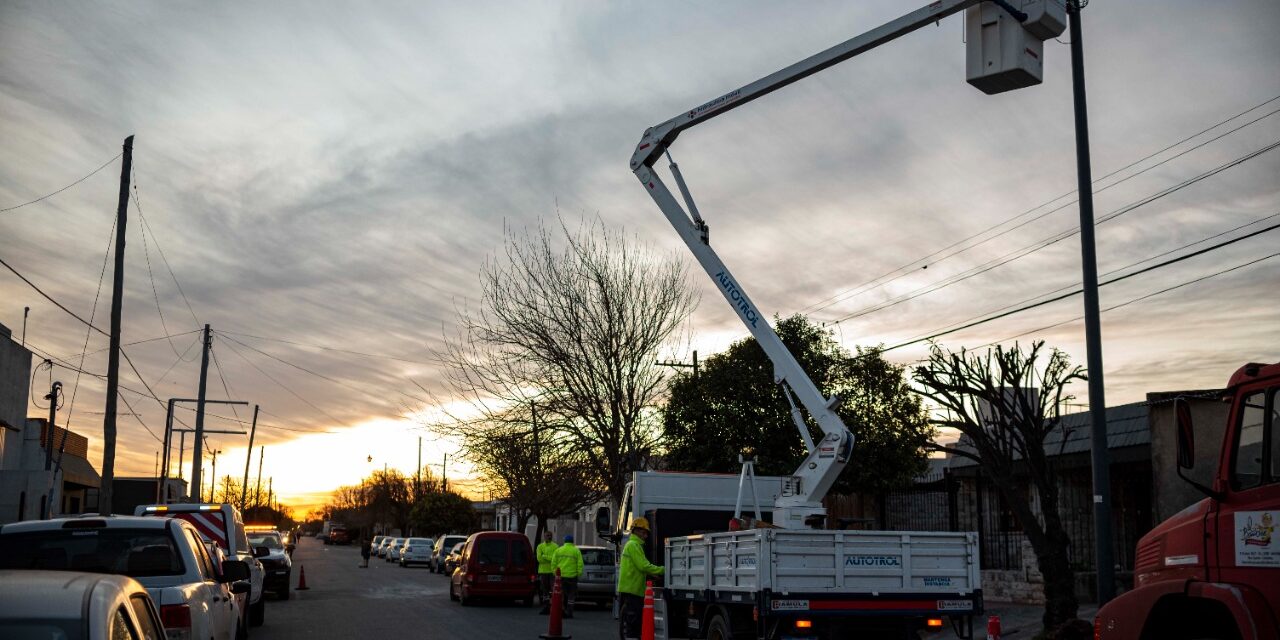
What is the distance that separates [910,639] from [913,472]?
17.3 m

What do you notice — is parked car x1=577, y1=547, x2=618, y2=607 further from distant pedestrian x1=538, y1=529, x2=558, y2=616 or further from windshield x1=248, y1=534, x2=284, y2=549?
windshield x1=248, y1=534, x2=284, y2=549

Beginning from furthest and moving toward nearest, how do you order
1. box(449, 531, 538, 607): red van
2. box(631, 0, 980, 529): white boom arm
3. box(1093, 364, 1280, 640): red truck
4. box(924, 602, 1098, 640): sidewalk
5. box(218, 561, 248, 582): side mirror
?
1. box(449, 531, 538, 607): red van
2. box(924, 602, 1098, 640): sidewalk
3. box(631, 0, 980, 529): white boom arm
4. box(218, 561, 248, 582): side mirror
5. box(1093, 364, 1280, 640): red truck

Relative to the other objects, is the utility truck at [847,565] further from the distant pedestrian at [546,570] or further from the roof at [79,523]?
the distant pedestrian at [546,570]

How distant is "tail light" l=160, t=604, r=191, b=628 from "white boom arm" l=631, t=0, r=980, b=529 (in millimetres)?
7545

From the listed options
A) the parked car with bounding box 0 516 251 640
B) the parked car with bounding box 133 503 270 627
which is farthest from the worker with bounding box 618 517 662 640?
the parked car with bounding box 133 503 270 627

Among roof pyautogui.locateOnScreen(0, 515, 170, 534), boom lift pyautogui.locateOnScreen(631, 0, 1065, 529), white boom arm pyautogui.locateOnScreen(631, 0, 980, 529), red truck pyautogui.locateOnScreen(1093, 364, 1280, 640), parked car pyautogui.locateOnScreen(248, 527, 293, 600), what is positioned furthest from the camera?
parked car pyautogui.locateOnScreen(248, 527, 293, 600)

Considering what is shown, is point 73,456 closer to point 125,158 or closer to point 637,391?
point 125,158

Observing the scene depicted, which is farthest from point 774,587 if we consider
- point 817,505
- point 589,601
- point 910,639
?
point 589,601

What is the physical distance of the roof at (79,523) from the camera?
8766 mm

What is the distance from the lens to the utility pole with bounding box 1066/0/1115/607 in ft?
42.0

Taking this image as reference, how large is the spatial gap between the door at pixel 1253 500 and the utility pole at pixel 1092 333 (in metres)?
5.69

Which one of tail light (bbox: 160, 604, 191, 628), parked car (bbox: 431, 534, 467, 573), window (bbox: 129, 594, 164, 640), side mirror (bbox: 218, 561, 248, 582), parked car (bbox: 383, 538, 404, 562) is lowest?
parked car (bbox: 383, 538, 404, 562)

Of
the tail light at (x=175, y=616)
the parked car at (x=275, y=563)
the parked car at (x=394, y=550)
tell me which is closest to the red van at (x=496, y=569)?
the parked car at (x=275, y=563)

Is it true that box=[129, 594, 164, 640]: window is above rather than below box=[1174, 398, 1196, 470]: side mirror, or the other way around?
below
